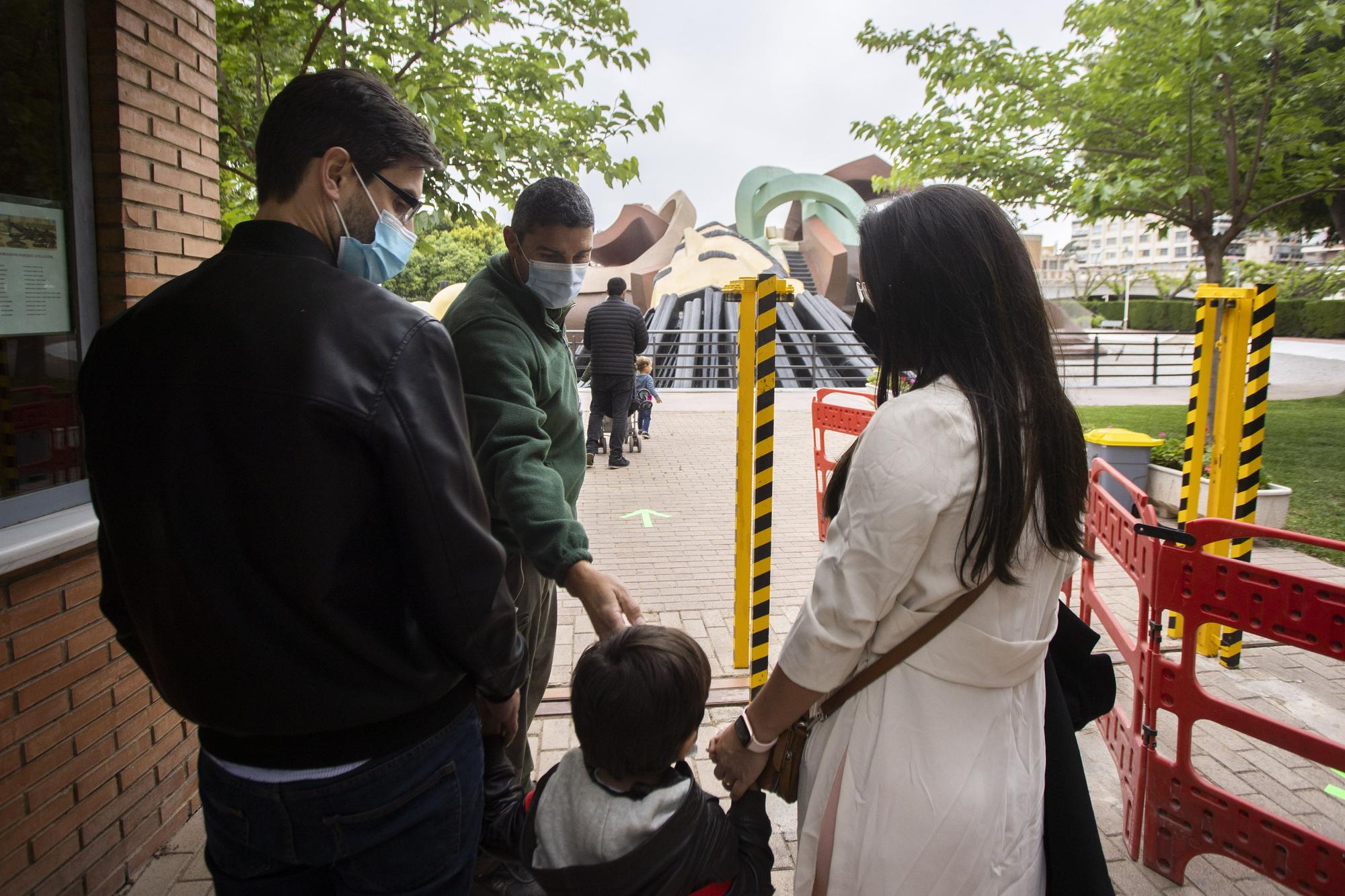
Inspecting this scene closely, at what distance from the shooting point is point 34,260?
9.04 feet

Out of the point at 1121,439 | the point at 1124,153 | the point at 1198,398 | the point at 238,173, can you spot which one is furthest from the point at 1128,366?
the point at 238,173

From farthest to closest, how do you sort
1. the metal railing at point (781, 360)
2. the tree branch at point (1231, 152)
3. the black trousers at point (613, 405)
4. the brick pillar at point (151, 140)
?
the metal railing at point (781, 360)
the black trousers at point (613, 405)
the tree branch at point (1231, 152)
the brick pillar at point (151, 140)

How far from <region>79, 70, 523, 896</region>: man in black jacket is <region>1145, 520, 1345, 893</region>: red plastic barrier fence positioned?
90.4 inches

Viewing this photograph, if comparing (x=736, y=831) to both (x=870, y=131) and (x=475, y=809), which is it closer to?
(x=475, y=809)

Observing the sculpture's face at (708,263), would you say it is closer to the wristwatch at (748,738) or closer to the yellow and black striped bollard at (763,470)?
the yellow and black striped bollard at (763,470)

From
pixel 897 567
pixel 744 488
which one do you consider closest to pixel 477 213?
pixel 744 488

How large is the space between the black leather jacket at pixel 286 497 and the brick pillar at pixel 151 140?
1875mm

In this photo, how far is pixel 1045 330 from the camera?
1673mm

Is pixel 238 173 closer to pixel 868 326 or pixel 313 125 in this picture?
pixel 313 125

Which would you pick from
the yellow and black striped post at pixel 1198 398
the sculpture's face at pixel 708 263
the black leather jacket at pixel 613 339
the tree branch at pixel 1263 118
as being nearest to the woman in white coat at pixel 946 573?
the yellow and black striped post at pixel 1198 398

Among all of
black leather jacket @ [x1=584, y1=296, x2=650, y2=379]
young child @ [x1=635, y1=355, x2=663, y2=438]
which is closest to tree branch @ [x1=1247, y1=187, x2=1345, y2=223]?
black leather jacket @ [x1=584, y1=296, x2=650, y2=379]

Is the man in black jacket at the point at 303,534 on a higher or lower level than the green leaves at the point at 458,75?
lower

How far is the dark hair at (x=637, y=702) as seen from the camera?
1.77 metres

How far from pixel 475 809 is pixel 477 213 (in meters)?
5.08
